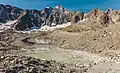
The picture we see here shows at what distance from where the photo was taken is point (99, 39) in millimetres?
92812

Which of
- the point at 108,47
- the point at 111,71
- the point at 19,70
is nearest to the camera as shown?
the point at 19,70

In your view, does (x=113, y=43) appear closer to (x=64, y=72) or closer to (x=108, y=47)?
(x=108, y=47)

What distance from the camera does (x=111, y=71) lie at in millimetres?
42312

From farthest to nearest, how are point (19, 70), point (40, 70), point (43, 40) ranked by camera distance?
point (43, 40) → point (40, 70) → point (19, 70)

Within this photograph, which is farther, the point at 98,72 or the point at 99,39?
the point at 99,39

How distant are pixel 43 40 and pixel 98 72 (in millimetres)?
101503

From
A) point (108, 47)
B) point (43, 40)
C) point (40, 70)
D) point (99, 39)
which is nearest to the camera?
point (40, 70)

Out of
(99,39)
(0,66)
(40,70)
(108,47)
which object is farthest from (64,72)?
(99,39)

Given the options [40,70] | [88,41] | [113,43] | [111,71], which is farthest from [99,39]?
[40,70]

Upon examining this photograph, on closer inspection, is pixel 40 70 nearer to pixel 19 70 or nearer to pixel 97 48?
pixel 19 70

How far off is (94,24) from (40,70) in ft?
382

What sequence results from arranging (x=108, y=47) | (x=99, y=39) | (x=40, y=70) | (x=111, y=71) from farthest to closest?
(x=99, y=39) < (x=108, y=47) < (x=111, y=71) < (x=40, y=70)

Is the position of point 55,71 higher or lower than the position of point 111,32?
lower

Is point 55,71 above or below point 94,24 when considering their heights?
below
